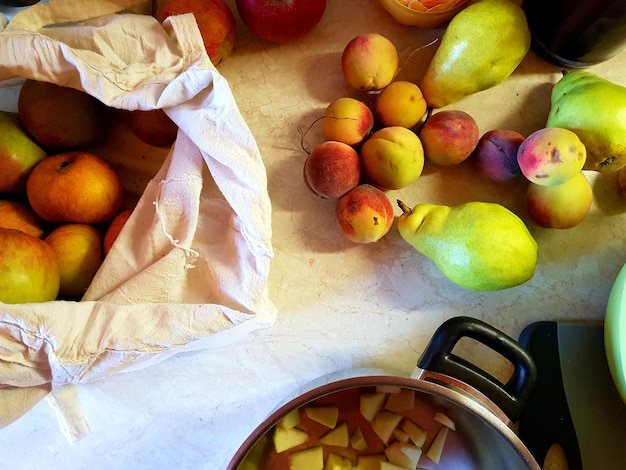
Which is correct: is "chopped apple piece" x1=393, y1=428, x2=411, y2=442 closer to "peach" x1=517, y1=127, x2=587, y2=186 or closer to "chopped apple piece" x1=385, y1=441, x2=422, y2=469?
"chopped apple piece" x1=385, y1=441, x2=422, y2=469

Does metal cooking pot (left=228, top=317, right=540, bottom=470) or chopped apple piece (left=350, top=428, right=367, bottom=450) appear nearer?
metal cooking pot (left=228, top=317, right=540, bottom=470)

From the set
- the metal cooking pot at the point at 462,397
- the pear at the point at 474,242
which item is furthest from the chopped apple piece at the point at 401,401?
the pear at the point at 474,242

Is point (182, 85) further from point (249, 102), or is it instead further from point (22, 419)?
point (22, 419)

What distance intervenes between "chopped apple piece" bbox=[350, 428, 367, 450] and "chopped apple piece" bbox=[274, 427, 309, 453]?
54mm

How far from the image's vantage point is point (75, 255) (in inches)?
20.6

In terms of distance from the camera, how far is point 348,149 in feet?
1.87

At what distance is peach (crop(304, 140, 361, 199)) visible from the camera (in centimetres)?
56

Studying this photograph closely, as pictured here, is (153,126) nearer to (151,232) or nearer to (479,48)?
(151,232)

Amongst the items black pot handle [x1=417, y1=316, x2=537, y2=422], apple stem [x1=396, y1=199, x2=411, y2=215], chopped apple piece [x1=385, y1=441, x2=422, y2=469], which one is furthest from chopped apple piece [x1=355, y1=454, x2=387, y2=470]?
apple stem [x1=396, y1=199, x2=411, y2=215]

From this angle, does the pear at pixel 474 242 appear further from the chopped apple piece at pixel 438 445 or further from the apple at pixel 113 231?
the apple at pixel 113 231

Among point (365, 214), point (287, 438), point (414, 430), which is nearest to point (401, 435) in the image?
point (414, 430)

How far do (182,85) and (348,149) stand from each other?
18 cm

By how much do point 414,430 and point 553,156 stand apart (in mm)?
304

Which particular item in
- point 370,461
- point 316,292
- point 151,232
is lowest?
point 370,461
